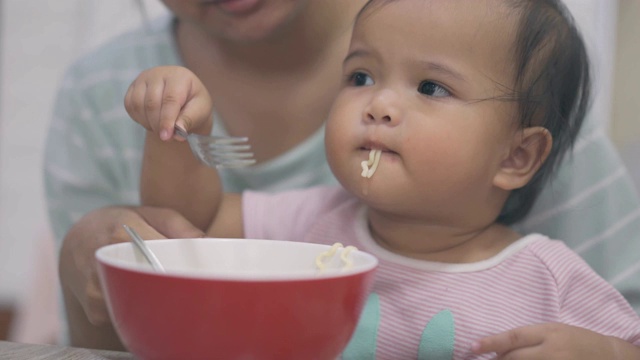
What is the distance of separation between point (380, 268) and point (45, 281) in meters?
1.15

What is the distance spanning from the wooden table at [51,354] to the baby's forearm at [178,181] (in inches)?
10.7

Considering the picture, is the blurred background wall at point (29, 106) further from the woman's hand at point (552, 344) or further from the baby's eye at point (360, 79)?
the woman's hand at point (552, 344)

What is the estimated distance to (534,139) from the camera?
2.91 ft

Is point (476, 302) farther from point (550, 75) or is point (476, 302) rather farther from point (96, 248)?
point (96, 248)

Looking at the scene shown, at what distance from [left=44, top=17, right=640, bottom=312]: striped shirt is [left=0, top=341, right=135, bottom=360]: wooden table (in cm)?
51

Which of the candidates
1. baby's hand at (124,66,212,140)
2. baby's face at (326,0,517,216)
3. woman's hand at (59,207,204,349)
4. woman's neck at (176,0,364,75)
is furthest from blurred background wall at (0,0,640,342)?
baby's face at (326,0,517,216)


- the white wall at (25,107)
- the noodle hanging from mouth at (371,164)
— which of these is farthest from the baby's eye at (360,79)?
the white wall at (25,107)

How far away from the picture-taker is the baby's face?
807 millimetres

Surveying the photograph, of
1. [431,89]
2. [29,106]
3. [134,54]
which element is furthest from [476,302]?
[29,106]

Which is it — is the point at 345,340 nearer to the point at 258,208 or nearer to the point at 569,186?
the point at 258,208

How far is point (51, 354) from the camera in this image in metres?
0.70

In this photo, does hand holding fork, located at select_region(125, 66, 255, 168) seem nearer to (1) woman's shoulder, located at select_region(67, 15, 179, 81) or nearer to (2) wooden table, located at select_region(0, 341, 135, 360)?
(2) wooden table, located at select_region(0, 341, 135, 360)

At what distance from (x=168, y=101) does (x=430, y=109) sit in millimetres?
268

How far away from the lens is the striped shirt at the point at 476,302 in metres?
0.81
